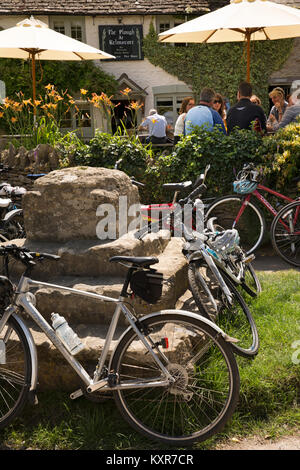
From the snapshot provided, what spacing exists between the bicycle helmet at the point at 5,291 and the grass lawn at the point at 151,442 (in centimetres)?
71

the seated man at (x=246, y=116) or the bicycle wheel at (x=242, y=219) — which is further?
the seated man at (x=246, y=116)

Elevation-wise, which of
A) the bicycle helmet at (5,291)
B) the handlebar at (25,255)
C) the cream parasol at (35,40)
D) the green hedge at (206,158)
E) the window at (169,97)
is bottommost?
the bicycle helmet at (5,291)

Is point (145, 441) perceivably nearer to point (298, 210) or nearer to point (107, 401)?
point (107, 401)

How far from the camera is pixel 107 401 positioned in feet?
10.9

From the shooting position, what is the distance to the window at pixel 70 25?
58.2ft

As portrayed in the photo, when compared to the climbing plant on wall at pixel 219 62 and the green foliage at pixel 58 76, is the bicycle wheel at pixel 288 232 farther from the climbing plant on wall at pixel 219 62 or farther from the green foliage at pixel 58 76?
the green foliage at pixel 58 76

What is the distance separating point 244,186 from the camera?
236 inches

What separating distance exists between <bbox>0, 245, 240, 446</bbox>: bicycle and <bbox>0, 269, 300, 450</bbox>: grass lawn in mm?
113

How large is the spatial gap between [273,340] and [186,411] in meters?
1.00

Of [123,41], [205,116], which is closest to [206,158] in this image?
[205,116]

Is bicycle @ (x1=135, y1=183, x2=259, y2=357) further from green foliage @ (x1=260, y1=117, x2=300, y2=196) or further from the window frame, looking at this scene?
the window frame

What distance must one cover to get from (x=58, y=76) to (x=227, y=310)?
14.5m

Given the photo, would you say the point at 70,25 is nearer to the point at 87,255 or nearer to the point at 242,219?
the point at 242,219

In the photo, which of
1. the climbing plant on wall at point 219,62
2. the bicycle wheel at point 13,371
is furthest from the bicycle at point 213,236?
the climbing plant on wall at point 219,62
